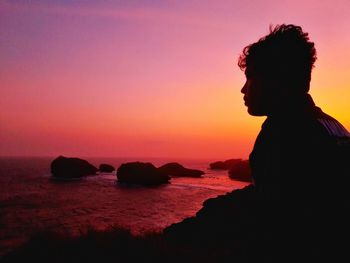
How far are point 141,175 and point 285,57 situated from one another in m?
63.4

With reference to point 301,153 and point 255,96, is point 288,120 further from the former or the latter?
point 255,96

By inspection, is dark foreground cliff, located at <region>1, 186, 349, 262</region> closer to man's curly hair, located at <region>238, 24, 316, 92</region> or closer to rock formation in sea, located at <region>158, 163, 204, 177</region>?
man's curly hair, located at <region>238, 24, 316, 92</region>

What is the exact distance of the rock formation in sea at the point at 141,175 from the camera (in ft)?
208

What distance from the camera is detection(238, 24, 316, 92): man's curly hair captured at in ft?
5.27

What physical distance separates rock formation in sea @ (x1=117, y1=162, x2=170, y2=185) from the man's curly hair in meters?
62.4

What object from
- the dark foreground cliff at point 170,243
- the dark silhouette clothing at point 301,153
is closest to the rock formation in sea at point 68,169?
the dark foreground cliff at point 170,243

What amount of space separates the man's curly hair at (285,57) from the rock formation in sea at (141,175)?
62390 millimetres

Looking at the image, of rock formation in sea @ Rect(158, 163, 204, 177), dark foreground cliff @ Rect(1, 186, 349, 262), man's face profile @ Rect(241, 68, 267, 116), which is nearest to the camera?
man's face profile @ Rect(241, 68, 267, 116)

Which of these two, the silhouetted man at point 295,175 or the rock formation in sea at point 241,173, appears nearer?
the silhouetted man at point 295,175

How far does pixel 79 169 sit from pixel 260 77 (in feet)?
270

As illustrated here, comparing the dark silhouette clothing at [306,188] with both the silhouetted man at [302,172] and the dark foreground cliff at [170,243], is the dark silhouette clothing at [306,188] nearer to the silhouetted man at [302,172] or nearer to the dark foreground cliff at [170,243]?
the silhouetted man at [302,172]

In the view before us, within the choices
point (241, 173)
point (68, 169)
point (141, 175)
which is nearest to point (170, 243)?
point (141, 175)

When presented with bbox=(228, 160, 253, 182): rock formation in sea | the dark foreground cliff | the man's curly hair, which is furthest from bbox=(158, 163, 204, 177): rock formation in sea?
the man's curly hair

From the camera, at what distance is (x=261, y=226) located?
4.64 ft
